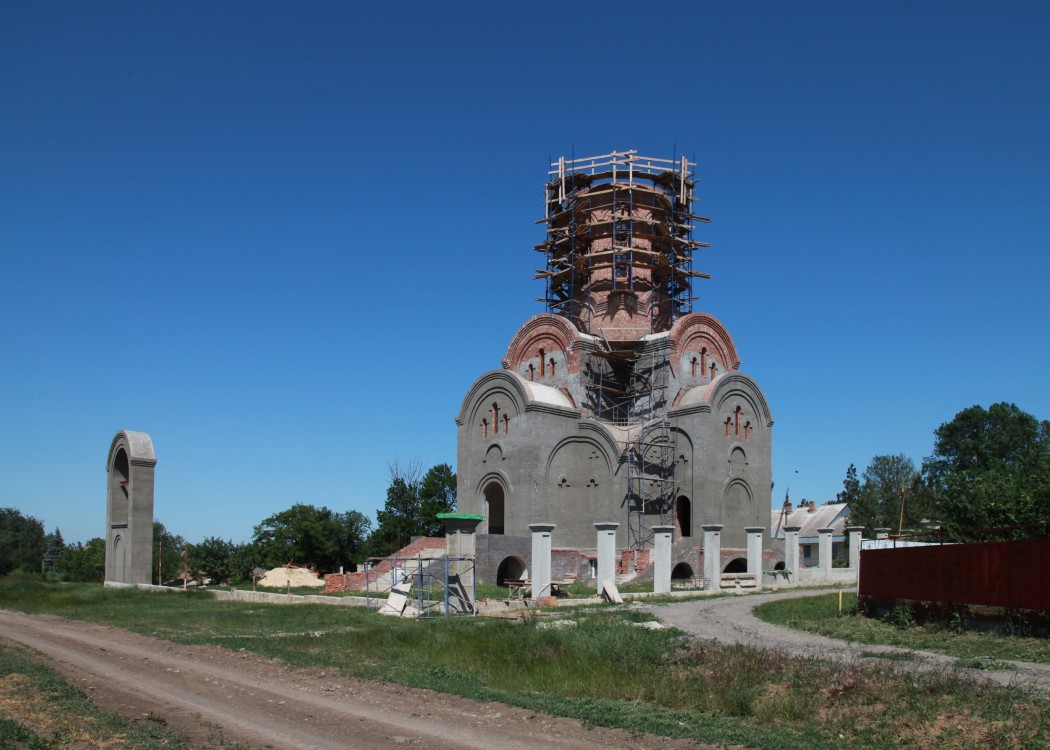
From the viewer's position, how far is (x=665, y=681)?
1091 cm

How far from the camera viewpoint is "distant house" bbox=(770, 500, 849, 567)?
4841cm

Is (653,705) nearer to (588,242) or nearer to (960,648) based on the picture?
(960,648)

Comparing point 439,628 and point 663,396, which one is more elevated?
point 663,396

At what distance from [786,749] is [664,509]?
26.5 metres

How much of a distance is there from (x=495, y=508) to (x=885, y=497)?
98.3ft

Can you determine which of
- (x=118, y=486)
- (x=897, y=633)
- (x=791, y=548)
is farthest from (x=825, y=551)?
(x=118, y=486)

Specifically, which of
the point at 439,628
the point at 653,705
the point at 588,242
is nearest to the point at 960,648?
the point at 653,705

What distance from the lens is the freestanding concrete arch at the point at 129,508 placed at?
31.5 metres

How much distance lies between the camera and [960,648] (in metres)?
13.8

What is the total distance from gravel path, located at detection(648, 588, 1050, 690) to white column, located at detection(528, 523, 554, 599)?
9.41 feet

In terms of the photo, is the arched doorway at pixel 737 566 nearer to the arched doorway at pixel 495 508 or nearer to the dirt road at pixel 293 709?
the arched doorway at pixel 495 508

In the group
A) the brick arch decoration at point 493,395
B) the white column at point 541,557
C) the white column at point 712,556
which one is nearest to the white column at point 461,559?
the white column at point 541,557

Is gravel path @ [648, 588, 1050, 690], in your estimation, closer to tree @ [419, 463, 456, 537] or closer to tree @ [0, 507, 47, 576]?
tree @ [419, 463, 456, 537]

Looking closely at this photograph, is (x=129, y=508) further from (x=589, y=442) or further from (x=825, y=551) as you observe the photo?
(x=825, y=551)
